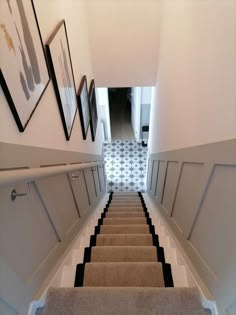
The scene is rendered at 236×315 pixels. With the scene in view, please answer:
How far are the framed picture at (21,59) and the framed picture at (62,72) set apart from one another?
10.3 inches

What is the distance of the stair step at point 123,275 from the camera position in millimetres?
1436

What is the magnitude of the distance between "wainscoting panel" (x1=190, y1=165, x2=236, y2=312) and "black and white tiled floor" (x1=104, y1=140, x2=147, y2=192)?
22.5 ft

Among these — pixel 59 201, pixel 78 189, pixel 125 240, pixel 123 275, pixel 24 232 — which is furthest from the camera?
pixel 78 189

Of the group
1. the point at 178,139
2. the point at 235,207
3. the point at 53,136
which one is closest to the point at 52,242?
the point at 53,136

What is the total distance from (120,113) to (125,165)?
110 inches

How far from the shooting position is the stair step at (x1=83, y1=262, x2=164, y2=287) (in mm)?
1436

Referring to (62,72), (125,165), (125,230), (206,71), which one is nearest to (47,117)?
→ (62,72)

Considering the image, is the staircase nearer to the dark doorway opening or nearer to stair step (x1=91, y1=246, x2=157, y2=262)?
stair step (x1=91, y1=246, x2=157, y2=262)

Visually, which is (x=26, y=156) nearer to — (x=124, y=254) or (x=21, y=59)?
(x=21, y=59)

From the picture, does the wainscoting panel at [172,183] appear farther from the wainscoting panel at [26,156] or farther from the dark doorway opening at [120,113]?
the dark doorway opening at [120,113]

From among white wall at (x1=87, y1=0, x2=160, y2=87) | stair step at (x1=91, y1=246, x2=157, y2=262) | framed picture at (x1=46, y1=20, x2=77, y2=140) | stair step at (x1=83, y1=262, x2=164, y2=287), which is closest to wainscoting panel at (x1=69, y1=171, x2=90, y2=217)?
framed picture at (x1=46, y1=20, x2=77, y2=140)

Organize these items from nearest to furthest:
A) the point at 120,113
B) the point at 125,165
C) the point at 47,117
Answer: the point at 47,117 → the point at 125,165 → the point at 120,113

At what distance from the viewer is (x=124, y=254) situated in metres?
1.78

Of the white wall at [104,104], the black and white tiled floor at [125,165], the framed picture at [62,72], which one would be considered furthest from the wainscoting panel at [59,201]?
the black and white tiled floor at [125,165]
